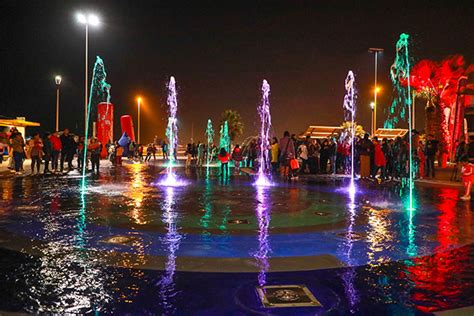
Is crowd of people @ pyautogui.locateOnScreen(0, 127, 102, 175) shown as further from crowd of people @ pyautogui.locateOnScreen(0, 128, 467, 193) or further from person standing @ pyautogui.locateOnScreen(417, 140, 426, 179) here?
person standing @ pyautogui.locateOnScreen(417, 140, 426, 179)

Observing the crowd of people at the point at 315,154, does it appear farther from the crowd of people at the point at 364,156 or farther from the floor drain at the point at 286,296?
the floor drain at the point at 286,296

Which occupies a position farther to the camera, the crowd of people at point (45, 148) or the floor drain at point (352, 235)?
the crowd of people at point (45, 148)

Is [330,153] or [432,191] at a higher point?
[330,153]

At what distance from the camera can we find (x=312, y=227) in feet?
25.6

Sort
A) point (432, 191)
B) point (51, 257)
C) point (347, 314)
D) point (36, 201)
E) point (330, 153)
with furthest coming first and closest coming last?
point (330, 153) → point (432, 191) → point (36, 201) → point (51, 257) → point (347, 314)

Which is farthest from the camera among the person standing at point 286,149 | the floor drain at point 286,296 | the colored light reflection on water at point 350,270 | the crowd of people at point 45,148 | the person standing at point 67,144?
the person standing at point 67,144

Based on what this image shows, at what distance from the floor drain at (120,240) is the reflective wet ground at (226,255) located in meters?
0.03

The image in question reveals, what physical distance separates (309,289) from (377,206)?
22.3 ft

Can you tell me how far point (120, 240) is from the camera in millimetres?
6492

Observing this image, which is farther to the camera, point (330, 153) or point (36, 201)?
point (330, 153)

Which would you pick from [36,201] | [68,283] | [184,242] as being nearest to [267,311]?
[68,283]

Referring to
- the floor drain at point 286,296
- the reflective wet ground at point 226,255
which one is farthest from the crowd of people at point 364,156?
the floor drain at point 286,296

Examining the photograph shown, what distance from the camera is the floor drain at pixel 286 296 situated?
155 inches

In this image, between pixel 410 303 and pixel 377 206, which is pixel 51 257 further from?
pixel 377 206
